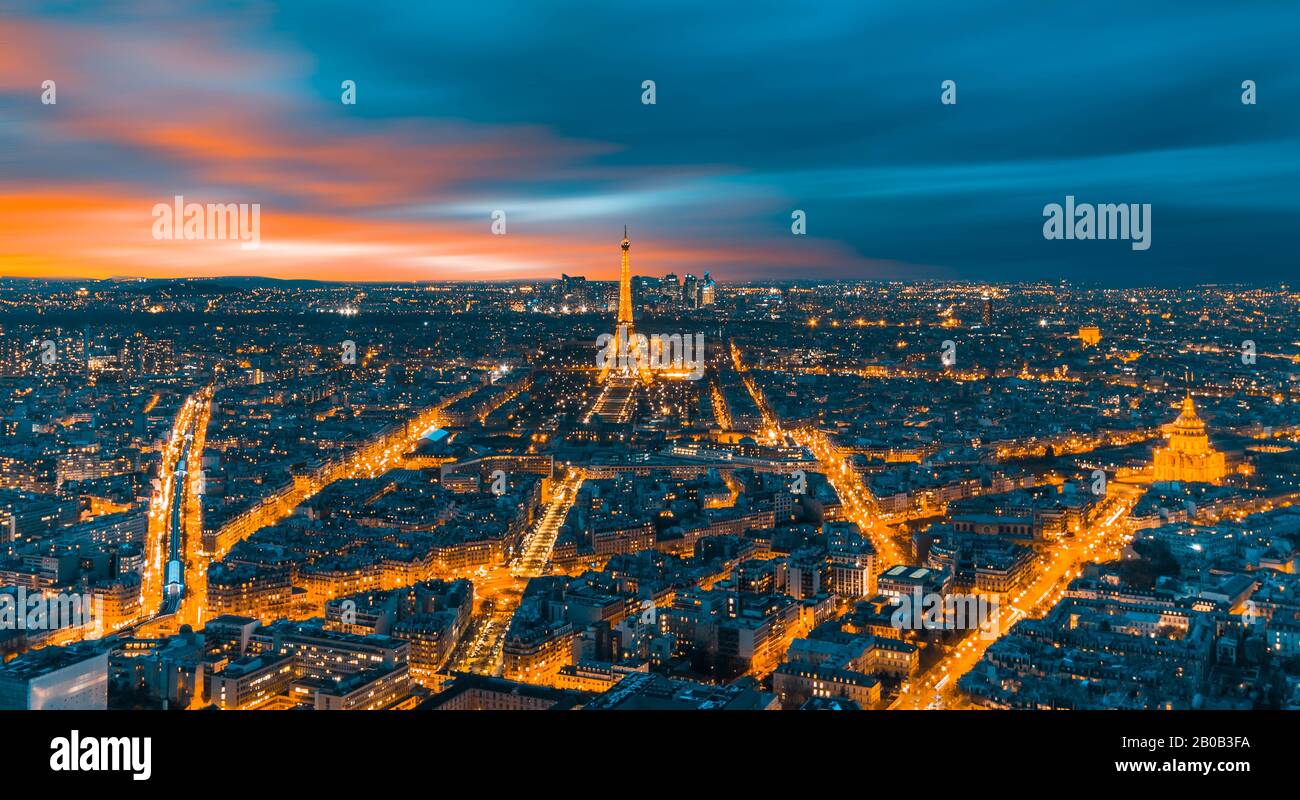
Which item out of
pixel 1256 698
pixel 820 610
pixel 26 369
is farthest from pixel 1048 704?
pixel 26 369

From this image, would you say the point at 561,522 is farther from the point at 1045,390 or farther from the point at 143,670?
the point at 1045,390

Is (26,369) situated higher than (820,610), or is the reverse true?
(26,369)

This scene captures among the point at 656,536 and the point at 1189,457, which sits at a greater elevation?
the point at 1189,457
